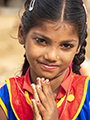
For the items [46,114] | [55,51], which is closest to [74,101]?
[46,114]

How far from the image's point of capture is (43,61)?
181 centimetres

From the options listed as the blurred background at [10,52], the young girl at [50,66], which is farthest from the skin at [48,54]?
the blurred background at [10,52]

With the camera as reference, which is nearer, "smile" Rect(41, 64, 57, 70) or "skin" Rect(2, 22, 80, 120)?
"skin" Rect(2, 22, 80, 120)

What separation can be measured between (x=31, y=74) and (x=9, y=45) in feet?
19.1

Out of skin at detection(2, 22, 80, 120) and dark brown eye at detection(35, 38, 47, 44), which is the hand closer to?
skin at detection(2, 22, 80, 120)

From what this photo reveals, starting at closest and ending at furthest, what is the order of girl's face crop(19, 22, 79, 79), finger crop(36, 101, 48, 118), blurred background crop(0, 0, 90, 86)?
finger crop(36, 101, 48, 118) < girl's face crop(19, 22, 79, 79) < blurred background crop(0, 0, 90, 86)

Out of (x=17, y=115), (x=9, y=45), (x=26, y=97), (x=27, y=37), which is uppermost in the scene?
(x=27, y=37)

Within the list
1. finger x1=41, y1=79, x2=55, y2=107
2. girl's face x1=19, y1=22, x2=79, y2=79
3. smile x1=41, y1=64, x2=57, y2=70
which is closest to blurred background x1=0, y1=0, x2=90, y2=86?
girl's face x1=19, y1=22, x2=79, y2=79

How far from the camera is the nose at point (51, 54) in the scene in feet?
5.73

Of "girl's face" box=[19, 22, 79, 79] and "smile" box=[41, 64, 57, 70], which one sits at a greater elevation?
"girl's face" box=[19, 22, 79, 79]

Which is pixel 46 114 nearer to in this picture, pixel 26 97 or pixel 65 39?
pixel 26 97

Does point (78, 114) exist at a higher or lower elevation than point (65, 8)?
lower

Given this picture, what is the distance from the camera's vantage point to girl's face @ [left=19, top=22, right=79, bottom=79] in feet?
5.77

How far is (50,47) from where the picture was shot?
178cm
